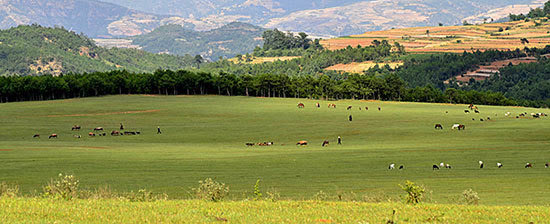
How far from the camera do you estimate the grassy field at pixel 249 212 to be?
26.0 m

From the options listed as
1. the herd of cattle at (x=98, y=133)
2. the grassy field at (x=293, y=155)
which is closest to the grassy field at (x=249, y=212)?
the grassy field at (x=293, y=155)

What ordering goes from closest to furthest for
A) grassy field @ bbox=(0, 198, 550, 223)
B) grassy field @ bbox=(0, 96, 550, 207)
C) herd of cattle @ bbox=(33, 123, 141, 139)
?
grassy field @ bbox=(0, 198, 550, 223)
grassy field @ bbox=(0, 96, 550, 207)
herd of cattle @ bbox=(33, 123, 141, 139)

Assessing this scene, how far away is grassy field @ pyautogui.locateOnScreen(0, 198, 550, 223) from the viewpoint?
26.0 meters

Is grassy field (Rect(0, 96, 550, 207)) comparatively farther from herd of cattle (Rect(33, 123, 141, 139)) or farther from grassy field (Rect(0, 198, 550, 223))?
grassy field (Rect(0, 198, 550, 223))

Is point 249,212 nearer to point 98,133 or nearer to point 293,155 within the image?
point 293,155

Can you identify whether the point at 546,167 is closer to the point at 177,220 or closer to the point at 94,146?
the point at 177,220

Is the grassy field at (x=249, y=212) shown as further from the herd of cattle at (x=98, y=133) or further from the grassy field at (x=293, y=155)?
the herd of cattle at (x=98, y=133)

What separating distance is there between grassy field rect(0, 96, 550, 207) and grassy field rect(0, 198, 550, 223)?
7.98 meters

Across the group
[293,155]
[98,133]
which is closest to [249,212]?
[293,155]

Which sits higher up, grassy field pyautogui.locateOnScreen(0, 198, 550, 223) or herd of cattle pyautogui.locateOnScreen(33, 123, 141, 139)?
grassy field pyautogui.locateOnScreen(0, 198, 550, 223)

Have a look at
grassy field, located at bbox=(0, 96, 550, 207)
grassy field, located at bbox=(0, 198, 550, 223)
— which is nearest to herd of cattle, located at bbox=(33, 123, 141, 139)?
grassy field, located at bbox=(0, 96, 550, 207)

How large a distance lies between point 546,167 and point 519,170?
3076mm

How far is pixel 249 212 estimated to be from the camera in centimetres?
2833

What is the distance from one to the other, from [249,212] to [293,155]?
39047mm
